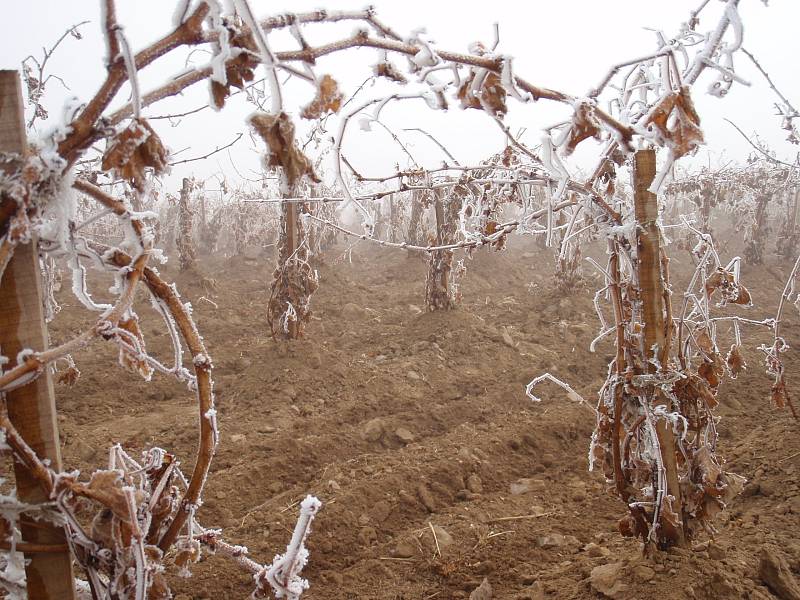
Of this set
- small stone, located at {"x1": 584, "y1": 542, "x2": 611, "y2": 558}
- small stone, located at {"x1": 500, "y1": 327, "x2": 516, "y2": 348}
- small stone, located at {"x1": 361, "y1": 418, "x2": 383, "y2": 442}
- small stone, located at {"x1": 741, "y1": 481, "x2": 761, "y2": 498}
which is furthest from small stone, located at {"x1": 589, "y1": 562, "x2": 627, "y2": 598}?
small stone, located at {"x1": 500, "y1": 327, "x2": 516, "y2": 348}

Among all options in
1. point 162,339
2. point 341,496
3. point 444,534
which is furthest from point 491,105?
point 162,339

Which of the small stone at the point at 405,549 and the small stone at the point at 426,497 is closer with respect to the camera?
the small stone at the point at 405,549

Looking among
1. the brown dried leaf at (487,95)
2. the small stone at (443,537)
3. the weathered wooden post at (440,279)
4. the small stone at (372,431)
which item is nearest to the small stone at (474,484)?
the small stone at (443,537)

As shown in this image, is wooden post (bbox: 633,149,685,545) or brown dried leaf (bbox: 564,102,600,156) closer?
brown dried leaf (bbox: 564,102,600,156)

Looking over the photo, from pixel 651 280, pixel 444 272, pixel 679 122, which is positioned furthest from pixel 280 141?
pixel 444 272

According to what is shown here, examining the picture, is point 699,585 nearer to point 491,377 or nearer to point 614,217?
point 614,217

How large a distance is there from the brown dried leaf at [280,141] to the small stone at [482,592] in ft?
7.14

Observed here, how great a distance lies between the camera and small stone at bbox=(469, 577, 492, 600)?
244 centimetres

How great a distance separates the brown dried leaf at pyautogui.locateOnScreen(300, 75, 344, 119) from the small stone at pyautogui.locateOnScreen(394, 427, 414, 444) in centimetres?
362

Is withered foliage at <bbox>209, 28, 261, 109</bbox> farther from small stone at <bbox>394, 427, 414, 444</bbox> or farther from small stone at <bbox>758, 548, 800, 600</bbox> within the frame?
small stone at <bbox>394, 427, 414, 444</bbox>

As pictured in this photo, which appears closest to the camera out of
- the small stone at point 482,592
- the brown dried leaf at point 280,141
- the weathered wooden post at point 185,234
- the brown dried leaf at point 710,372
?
the brown dried leaf at point 280,141

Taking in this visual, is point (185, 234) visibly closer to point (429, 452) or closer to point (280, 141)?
point (429, 452)

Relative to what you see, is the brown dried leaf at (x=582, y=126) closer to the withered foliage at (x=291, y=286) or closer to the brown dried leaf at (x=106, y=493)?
the brown dried leaf at (x=106, y=493)

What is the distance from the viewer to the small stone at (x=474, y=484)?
3576mm
